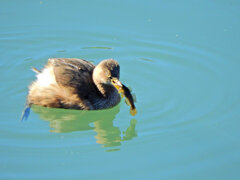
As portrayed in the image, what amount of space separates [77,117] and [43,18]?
2903 millimetres

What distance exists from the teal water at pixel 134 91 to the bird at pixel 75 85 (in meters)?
0.16

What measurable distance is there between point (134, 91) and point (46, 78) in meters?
1.29

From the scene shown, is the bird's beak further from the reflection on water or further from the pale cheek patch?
the pale cheek patch

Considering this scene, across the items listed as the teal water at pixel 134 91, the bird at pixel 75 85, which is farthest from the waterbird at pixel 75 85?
the teal water at pixel 134 91

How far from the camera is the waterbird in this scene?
5.93 metres

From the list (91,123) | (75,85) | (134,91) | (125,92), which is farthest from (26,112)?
(134,91)

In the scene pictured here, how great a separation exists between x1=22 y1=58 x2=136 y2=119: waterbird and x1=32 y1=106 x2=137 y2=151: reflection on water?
0.10m

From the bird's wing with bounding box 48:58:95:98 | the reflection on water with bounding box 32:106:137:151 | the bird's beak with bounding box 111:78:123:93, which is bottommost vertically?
the reflection on water with bounding box 32:106:137:151

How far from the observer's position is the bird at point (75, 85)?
5.93m

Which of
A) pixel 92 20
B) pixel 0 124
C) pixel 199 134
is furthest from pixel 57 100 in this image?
pixel 92 20

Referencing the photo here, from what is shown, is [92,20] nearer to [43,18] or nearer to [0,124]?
[43,18]

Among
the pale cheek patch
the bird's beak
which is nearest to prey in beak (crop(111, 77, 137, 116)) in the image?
the bird's beak

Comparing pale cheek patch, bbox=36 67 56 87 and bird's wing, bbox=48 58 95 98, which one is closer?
bird's wing, bbox=48 58 95 98

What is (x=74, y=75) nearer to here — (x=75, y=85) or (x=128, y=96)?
(x=75, y=85)
